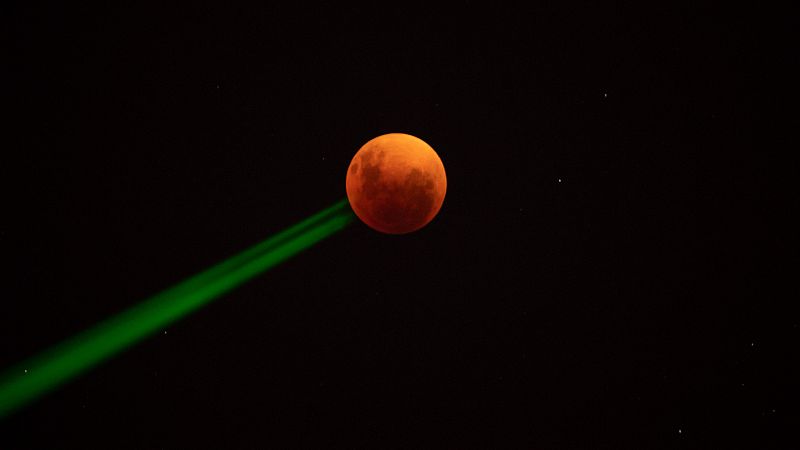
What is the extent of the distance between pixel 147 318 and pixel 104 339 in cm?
29

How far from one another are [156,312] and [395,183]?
69.7 inches

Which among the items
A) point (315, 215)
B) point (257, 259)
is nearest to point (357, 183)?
point (315, 215)

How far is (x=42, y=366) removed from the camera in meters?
3.49

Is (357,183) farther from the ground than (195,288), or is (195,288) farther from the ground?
(195,288)

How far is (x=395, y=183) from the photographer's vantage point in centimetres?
294

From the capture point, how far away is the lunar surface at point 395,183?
9.68ft

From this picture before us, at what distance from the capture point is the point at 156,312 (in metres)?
3.56

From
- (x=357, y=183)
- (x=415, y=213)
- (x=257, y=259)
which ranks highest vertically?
(x=257, y=259)

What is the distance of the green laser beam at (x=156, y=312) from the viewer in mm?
3484

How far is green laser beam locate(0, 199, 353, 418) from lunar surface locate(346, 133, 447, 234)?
0.57m

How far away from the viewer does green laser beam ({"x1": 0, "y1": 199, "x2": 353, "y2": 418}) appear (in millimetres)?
3484

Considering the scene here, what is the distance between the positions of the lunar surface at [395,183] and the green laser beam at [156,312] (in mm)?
571

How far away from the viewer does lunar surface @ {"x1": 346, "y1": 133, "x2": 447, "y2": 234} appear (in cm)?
295

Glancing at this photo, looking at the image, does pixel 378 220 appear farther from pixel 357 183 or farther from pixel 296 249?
pixel 296 249
